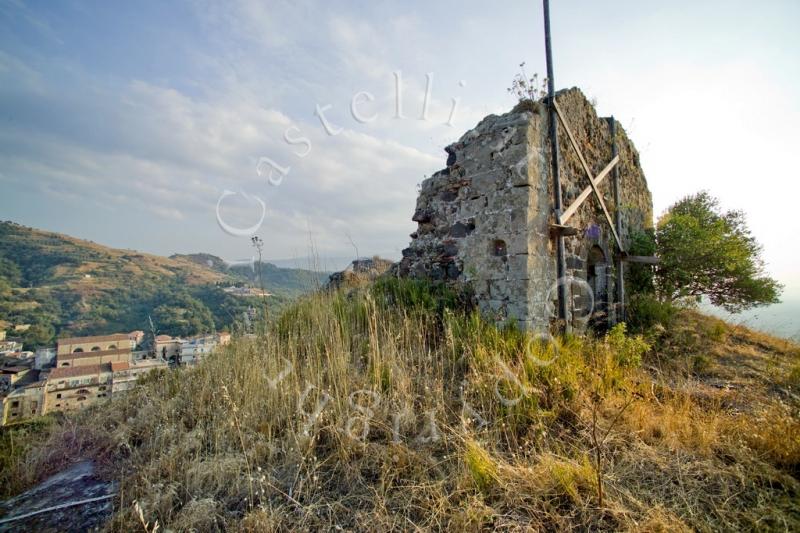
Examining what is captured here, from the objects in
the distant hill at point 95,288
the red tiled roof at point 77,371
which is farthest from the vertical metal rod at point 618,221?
the red tiled roof at point 77,371

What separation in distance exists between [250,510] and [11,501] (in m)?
2.06

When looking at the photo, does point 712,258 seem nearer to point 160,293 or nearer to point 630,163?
point 630,163

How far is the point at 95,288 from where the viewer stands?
1844 centimetres

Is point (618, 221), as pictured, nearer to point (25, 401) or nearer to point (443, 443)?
point (443, 443)

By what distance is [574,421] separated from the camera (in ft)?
8.66

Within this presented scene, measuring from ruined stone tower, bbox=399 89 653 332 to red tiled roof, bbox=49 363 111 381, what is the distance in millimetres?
9073

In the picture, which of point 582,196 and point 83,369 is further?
point 83,369

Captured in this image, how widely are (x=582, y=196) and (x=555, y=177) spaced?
925 mm

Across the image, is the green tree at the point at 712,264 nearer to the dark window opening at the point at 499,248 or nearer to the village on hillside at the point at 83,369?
the dark window opening at the point at 499,248

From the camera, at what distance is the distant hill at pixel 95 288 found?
473 inches

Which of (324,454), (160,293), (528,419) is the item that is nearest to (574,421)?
(528,419)

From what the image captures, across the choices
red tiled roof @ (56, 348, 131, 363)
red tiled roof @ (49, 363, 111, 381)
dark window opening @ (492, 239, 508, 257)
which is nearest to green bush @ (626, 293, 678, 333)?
dark window opening @ (492, 239, 508, 257)

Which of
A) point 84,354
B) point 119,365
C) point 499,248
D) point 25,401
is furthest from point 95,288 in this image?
point 499,248

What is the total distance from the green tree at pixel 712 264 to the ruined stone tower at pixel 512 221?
1.52 meters
